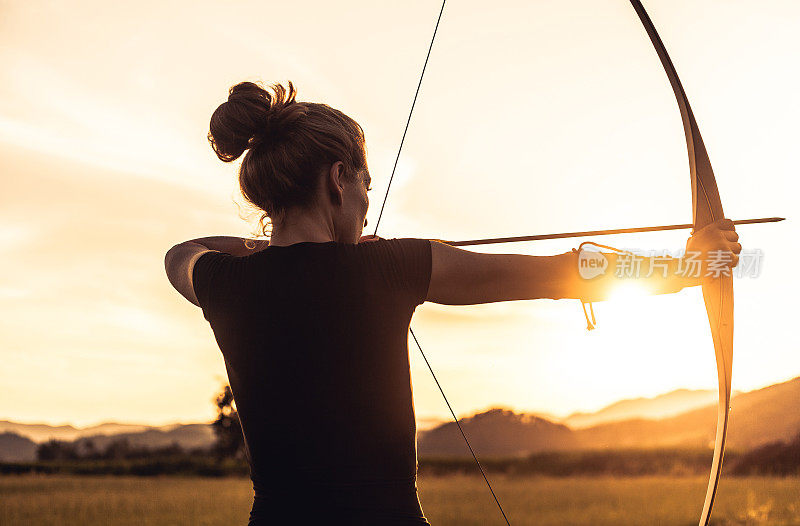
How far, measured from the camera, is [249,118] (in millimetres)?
1181

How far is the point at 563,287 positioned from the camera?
1148 mm

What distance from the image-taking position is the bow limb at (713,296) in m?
1.67

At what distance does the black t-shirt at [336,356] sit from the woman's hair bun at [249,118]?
225 mm

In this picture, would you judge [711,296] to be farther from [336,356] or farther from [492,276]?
[336,356]

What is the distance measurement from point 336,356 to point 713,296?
1.03m

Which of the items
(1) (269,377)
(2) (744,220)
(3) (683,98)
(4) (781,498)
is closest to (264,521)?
(1) (269,377)

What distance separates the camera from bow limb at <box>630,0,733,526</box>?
1.67 metres

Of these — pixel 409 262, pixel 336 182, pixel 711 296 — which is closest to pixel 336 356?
pixel 409 262

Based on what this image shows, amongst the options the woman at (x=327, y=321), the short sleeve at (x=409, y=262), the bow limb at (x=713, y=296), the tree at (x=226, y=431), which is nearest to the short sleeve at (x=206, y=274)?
the woman at (x=327, y=321)

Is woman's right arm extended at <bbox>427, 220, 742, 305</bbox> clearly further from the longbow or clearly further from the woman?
the longbow

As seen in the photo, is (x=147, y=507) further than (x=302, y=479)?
→ Yes

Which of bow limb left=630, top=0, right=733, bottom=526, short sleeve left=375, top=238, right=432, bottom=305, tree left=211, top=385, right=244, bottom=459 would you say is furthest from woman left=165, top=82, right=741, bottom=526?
tree left=211, top=385, right=244, bottom=459

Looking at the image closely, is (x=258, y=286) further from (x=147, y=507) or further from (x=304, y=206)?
(x=147, y=507)

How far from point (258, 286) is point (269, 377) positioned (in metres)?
0.13
